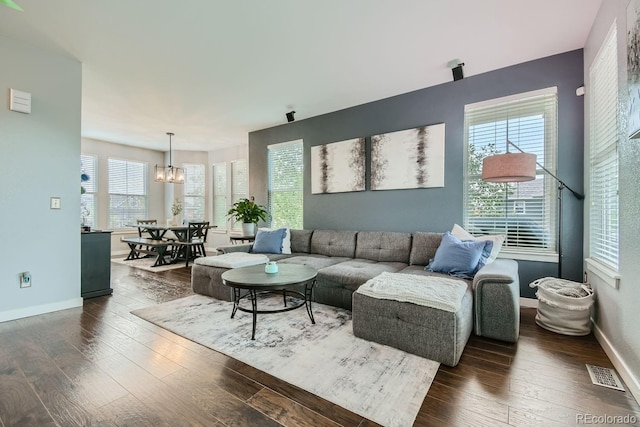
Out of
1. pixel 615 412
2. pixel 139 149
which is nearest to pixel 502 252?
pixel 615 412

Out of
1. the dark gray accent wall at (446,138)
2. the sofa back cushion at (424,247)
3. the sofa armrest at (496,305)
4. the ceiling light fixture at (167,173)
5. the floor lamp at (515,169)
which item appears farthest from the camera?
the ceiling light fixture at (167,173)

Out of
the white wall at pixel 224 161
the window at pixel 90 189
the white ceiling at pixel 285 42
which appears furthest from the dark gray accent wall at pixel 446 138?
the window at pixel 90 189

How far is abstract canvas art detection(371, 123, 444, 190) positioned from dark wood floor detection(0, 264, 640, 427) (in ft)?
6.57

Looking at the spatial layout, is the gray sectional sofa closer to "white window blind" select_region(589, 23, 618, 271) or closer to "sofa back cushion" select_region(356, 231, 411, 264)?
"sofa back cushion" select_region(356, 231, 411, 264)

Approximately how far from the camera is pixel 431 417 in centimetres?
149

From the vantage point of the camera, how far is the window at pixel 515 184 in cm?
307

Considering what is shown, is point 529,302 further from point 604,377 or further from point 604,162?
point 604,162

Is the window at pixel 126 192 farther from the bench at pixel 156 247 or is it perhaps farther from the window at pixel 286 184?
the window at pixel 286 184

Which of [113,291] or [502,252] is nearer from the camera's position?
[502,252]

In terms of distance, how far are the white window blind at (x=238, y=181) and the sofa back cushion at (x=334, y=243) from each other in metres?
3.18

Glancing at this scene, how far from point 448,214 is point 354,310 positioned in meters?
1.95

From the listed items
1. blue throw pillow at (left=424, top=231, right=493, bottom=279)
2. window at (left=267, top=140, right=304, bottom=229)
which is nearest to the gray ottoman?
blue throw pillow at (left=424, top=231, right=493, bottom=279)

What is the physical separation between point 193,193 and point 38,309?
5.12 m

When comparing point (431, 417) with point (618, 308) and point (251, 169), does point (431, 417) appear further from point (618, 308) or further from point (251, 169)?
point (251, 169)
